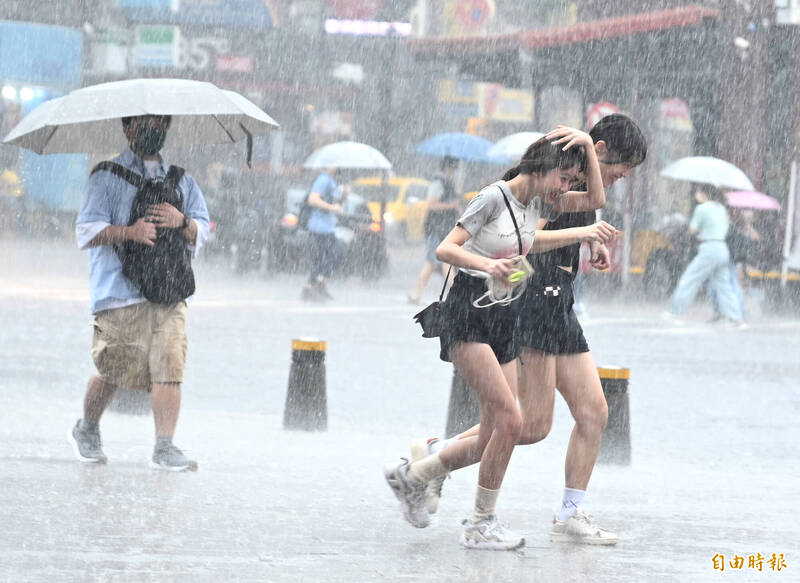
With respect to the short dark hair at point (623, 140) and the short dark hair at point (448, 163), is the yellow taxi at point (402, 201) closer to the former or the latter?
the short dark hair at point (448, 163)

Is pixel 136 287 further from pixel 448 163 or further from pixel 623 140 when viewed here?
pixel 448 163

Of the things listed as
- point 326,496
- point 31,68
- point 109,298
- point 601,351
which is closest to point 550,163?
point 326,496

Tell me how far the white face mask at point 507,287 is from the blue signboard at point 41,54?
39286mm

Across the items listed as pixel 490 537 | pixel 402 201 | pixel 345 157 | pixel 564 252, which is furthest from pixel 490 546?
pixel 402 201

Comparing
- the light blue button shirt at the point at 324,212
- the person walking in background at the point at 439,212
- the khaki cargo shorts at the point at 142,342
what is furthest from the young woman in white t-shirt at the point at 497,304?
the light blue button shirt at the point at 324,212

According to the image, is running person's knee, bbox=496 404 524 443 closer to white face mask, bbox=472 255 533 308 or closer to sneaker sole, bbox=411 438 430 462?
white face mask, bbox=472 255 533 308

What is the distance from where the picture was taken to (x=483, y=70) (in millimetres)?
29625

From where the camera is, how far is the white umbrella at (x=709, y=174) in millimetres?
20078

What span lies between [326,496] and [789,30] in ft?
66.1

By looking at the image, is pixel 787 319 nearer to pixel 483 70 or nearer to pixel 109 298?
pixel 483 70

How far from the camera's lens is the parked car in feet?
89.9

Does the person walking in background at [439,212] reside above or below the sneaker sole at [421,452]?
above

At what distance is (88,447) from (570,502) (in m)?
2.90

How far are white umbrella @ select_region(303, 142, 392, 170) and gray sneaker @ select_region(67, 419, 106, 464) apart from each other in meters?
14.0
